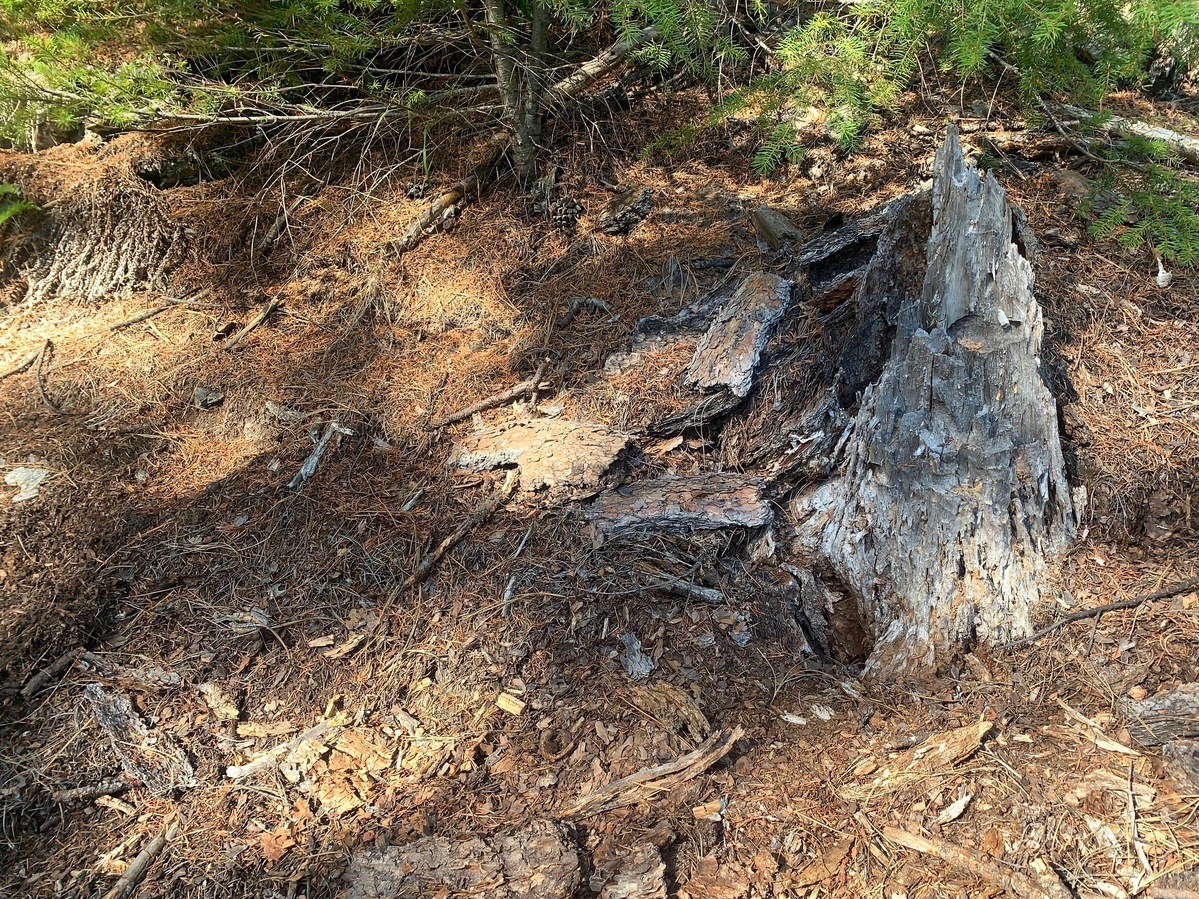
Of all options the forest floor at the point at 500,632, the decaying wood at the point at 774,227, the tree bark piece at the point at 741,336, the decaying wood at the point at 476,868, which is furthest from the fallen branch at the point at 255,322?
the decaying wood at the point at 476,868

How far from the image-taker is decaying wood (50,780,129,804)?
2344 mm

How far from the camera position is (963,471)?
99.0 inches

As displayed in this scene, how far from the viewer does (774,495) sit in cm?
293

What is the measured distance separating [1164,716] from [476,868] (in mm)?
2046

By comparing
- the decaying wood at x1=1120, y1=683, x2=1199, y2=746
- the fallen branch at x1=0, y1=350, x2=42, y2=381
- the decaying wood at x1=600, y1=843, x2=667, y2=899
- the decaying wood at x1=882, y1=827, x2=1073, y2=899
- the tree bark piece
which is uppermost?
the tree bark piece

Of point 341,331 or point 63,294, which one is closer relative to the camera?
point 341,331

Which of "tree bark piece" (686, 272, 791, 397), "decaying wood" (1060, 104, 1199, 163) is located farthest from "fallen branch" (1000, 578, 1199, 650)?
"decaying wood" (1060, 104, 1199, 163)

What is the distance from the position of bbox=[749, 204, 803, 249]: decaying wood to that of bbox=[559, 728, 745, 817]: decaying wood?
2799mm

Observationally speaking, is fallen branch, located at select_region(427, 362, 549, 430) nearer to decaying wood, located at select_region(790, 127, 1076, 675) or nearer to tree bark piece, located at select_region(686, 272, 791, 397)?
tree bark piece, located at select_region(686, 272, 791, 397)

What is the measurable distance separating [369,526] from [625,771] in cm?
159

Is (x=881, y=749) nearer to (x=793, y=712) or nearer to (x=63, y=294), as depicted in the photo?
(x=793, y=712)

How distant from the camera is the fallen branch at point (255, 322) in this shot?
14.0ft

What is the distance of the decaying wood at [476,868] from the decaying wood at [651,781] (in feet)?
0.47

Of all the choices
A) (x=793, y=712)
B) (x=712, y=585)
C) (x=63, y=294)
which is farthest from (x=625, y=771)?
(x=63, y=294)
